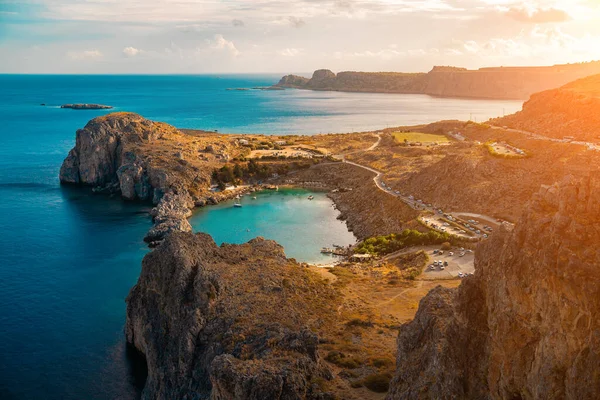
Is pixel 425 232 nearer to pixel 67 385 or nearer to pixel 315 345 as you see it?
pixel 315 345

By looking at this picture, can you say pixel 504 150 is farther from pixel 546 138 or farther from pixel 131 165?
pixel 131 165

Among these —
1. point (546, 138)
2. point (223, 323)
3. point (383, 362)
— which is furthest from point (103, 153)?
point (383, 362)

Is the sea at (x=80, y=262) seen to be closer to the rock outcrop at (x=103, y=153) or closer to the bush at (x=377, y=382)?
the rock outcrop at (x=103, y=153)

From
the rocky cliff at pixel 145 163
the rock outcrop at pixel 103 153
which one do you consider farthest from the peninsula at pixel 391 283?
the rocky cliff at pixel 145 163

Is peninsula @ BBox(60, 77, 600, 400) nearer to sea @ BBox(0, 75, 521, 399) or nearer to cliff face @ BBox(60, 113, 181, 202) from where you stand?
cliff face @ BBox(60, 113, 181, 202)

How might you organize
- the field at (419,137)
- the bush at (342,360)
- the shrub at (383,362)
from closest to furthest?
the shrub at (383,362) → the bush at (342,360) → the field at (419,137)

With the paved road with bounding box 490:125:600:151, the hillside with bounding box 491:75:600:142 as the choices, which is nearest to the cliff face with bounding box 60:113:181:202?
the paved road with bounding box 490:125:600:151
